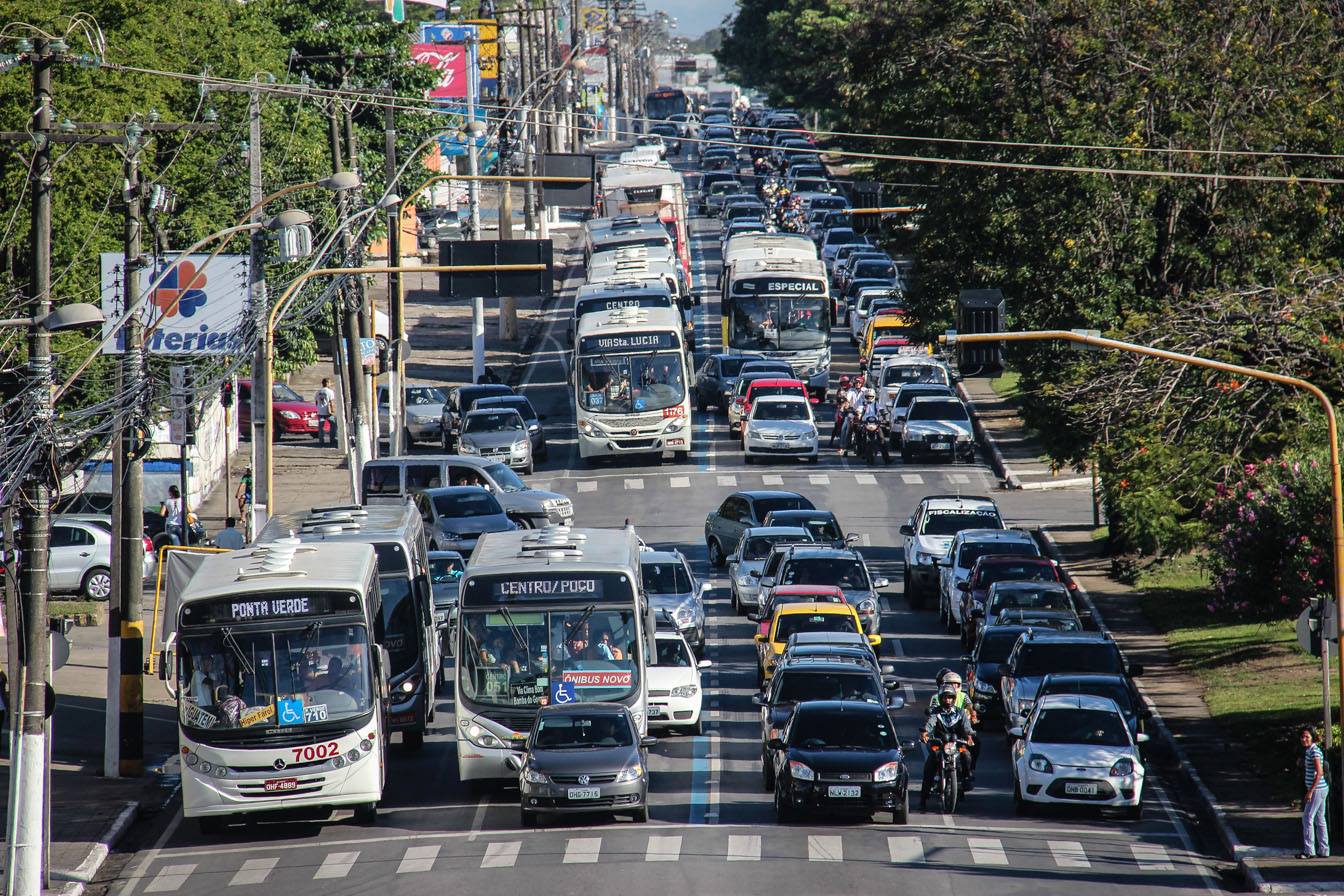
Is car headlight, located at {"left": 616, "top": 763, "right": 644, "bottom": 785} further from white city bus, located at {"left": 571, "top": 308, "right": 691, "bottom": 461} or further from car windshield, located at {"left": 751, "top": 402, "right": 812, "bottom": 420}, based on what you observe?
car windshield, located at {"left": 751, "top": 402, "right": 812, "bottom": 420}

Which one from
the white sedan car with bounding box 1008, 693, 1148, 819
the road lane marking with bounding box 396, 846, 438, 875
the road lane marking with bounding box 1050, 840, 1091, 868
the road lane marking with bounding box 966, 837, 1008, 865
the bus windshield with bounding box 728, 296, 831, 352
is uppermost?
the bus windshield with bounding box 728, 296, 831, 352

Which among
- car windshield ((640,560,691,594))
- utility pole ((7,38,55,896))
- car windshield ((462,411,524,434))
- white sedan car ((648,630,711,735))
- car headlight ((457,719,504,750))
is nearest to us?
utility pole ((7,38,55,896))

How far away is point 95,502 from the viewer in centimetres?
4797

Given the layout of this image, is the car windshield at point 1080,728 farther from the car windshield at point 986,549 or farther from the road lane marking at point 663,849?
the car windshield at point 986,549

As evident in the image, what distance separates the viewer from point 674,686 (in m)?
28.7

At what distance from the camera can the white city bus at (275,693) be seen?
23.6m

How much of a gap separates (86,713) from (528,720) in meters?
9.82

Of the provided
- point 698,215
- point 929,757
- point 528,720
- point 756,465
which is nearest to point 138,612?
point 528,720

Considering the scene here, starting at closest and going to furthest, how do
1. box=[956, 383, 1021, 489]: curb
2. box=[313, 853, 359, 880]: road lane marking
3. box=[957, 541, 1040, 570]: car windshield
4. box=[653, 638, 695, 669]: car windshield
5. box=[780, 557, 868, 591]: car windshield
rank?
box=[313, 853, 359, 880]: road lane marking, box=[653, 638, 695, 669]: car windshield, box=[780, 557, 868, 591]: car windshield, box=[957, 541, 1040, 570]: car windshield, box=[956, 383, 1021, 489]: curb

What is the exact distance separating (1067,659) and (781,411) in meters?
24.6

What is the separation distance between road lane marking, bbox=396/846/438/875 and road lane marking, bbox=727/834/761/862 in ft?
11.1

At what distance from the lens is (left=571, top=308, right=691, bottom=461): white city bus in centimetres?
5097

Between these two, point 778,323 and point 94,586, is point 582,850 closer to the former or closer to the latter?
point 94,586

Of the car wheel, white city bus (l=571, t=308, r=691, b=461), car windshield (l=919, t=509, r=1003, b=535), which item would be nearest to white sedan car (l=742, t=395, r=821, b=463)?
white city bus (l=571, t=308, r=691, b=461)
